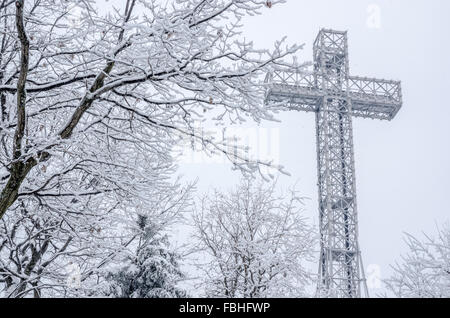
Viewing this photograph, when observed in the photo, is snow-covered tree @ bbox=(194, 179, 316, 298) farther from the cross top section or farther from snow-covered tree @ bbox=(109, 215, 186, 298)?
the cross top section

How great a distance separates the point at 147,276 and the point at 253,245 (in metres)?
3.13

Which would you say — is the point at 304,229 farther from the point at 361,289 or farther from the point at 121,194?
the point at 361,289

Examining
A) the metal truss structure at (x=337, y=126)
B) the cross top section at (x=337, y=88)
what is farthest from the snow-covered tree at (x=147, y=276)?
the cross top section at (x=337, y=88)

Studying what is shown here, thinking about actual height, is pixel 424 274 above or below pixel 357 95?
below

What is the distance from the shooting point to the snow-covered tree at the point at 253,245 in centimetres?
1110

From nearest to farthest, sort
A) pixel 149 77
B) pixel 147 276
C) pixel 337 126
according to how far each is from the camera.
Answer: pixel 149 77
pixel 147 276
pixel 337 126

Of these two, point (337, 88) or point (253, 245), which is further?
point (337, 88)

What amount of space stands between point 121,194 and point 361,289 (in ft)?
59.9

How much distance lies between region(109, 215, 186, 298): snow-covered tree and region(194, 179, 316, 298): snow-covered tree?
6.78 ft

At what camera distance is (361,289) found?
69.2 feet

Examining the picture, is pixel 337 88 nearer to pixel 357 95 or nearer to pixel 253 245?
pixel 357 95

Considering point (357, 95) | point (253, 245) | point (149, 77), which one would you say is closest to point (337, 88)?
point (357, 95)

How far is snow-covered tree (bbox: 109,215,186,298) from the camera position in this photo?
8.93m

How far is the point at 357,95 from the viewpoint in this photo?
24.2 meters
